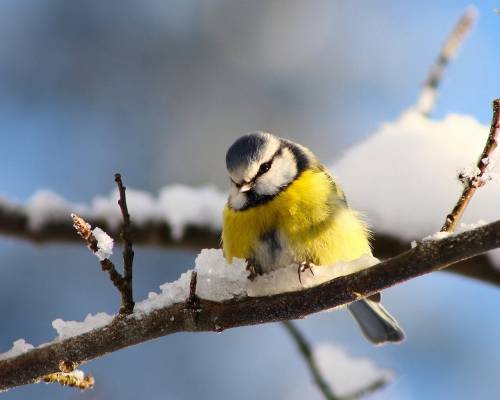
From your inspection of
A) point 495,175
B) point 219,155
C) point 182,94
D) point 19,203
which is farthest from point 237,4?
point 495,175

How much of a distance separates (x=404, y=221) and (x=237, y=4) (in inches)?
145

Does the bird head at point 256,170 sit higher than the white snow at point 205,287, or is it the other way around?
the bird head at point 256,170

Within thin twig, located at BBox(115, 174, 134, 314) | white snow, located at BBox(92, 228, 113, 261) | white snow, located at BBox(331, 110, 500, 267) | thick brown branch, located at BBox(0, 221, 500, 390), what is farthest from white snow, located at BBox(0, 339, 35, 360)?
white snow, located at BBox(331, 110, 500, 267)

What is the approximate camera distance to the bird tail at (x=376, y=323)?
2.66m

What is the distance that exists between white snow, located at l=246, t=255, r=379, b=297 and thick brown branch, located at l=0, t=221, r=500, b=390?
0.05 m

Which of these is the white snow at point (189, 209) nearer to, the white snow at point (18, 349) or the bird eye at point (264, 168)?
the bird eye at point (264, 168)

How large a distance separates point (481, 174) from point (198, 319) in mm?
717

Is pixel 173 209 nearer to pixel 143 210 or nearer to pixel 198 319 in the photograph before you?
pixel 143 210

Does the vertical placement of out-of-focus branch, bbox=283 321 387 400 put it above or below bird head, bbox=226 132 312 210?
below

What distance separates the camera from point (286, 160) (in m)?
2.61

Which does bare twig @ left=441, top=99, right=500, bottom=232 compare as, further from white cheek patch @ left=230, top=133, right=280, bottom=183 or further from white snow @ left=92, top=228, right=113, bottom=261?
white cheek patch @ left=230, top=133, right=280, bottom=183

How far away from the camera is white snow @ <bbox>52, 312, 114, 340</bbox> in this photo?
5.72ft

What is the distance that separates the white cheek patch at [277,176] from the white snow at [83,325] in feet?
2.75

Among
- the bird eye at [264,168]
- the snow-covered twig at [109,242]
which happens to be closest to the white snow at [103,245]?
the snow-covered twig at [109,242]
